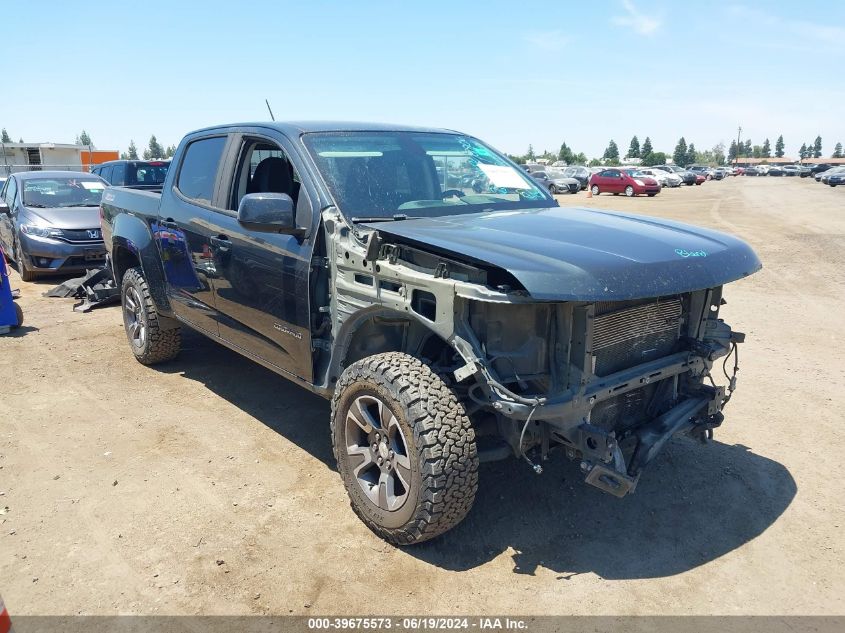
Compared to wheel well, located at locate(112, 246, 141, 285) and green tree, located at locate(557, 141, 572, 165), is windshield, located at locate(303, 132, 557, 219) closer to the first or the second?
wheel well, located at locate(112, 246, 141, 285)

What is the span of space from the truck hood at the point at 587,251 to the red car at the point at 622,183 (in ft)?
108

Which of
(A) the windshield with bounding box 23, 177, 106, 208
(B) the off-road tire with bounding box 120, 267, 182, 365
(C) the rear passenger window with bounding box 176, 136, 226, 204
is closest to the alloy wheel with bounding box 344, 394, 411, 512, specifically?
(C) the rear passenger window with bounding box 176, 136, 226, 204

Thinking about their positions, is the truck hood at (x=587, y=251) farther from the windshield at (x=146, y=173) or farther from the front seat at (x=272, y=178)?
the windshield at (x=146, y=173)

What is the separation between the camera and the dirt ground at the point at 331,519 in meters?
2.92

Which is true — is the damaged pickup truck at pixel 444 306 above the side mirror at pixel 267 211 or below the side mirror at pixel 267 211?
below

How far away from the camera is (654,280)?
9.21ft

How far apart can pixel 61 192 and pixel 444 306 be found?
33.7 ft

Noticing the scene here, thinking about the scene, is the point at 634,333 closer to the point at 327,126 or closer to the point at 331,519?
the point at 331,519

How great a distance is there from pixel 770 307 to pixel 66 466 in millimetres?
7608

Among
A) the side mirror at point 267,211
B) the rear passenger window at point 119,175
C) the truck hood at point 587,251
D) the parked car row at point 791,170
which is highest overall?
the side mirror at point 267,211

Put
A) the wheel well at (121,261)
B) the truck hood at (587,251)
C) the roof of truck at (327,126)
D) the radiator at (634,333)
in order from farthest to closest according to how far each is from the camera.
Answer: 1. the wheel well at (121,261)
2. the roof of truck at (327,126)
3. the radiator at (634,333)
4. the truck hood at (587,251)

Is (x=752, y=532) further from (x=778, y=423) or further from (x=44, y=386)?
(x=44, y=386)

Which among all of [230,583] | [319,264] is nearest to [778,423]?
[319,264]

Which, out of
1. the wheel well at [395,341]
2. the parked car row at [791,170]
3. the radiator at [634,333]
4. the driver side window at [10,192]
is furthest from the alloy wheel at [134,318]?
the parked car row at [791,170]
